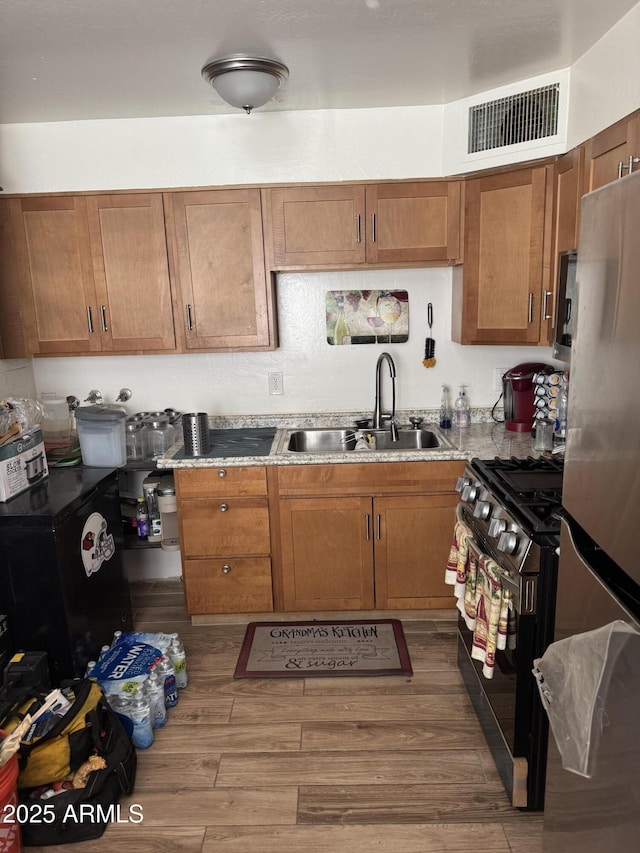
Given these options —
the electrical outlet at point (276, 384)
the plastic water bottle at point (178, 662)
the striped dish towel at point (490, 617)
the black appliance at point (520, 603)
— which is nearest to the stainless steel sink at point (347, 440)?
the electrical outlet at point (276, 384)

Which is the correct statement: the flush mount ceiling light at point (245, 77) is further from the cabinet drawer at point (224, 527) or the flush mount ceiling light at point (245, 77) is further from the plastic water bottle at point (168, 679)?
the plastic water bottle at point (168, 679)

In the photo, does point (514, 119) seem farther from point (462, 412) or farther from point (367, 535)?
point (367, 535)

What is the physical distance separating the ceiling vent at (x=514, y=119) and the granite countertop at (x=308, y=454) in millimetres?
1358

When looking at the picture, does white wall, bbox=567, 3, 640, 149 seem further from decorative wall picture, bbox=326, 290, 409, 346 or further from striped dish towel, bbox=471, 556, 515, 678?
striped dish towel, bbox=471, 556, 515, 678

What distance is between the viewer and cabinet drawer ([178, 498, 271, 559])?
2867 millimetres

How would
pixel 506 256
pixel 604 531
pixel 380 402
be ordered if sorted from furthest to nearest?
pixel 380 402
pixel 506 256
pixel 604 531

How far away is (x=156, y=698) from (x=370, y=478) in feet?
4.23

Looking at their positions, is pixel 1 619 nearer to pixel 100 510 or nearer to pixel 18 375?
pixel 100 510

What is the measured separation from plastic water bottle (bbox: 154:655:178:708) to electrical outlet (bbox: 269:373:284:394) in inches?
59.9

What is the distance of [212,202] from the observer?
290 cm

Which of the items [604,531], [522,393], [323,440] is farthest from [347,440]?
[604,531]

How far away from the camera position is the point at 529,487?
81.7 inches

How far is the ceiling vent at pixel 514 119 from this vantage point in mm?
2523

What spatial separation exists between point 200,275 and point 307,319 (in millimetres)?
639
